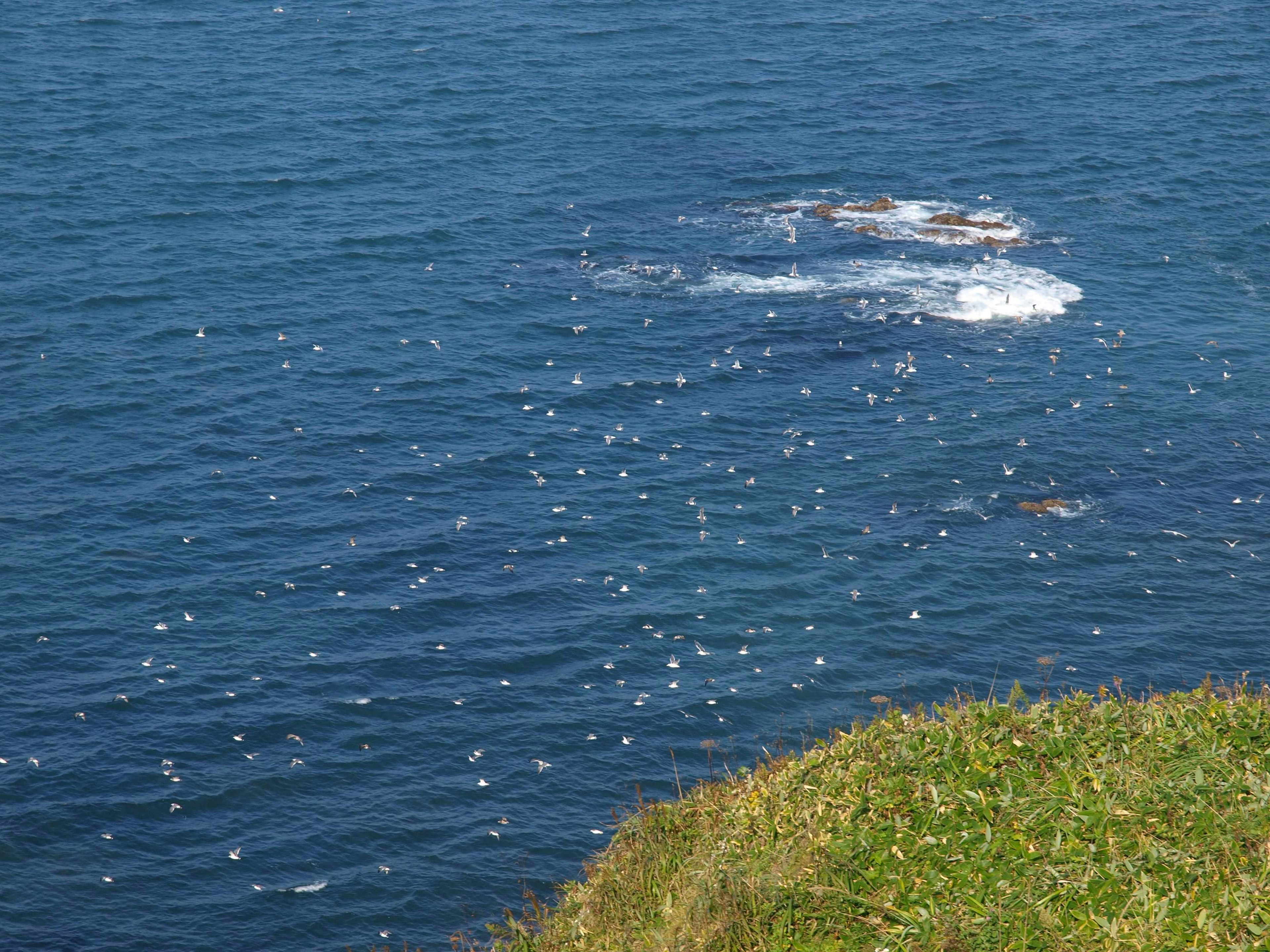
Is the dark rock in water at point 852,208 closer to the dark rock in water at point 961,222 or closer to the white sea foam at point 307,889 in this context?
the dark rock in water at point 961,222

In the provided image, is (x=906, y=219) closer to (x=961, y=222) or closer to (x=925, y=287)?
(x=961, y=222)

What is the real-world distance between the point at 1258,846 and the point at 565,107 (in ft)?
334

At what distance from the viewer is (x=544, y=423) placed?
75500mm

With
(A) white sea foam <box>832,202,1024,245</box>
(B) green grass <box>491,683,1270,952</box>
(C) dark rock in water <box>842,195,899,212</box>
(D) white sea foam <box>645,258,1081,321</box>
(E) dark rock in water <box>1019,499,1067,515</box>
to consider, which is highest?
(B) green grass <box>491,683,1270,952</box>

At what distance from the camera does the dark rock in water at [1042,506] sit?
67.4 metres

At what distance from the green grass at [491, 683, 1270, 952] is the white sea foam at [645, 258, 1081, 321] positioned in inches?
2483

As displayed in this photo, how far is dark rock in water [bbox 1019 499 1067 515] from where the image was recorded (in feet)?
221

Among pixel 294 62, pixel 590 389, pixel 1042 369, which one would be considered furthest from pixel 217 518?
pixel 294 62

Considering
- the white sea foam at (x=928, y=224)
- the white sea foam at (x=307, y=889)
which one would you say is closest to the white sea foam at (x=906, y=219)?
the white sea foam at (x=928, y=224)

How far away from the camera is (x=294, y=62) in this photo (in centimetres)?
12006

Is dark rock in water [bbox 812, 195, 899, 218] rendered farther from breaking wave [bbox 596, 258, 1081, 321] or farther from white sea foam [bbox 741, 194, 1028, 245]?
breaking wave [bbox 596, 258, 1081, 321]

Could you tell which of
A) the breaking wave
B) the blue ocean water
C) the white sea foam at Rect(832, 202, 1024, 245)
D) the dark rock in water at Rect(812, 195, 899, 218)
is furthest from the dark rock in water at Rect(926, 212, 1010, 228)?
the breaking wave

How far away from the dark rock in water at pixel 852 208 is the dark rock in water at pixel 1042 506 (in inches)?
1471

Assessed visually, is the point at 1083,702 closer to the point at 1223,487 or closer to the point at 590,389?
the point at 1223,487
